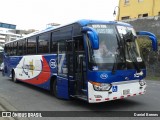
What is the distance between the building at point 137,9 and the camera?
1490 inches

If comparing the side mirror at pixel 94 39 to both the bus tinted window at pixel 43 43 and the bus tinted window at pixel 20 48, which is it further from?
the bus tinted window at pixel 20 48

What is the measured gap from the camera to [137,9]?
134 ft

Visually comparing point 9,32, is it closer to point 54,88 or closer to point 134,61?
point 54,88

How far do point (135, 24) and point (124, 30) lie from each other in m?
25.9

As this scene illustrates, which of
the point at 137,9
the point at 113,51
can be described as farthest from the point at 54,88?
the point at 137,9

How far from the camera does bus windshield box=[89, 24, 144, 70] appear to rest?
9.50 metres

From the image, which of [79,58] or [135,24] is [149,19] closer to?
[135,24]

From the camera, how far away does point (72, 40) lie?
1089cm

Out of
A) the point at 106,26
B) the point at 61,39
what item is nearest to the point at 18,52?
the point at 61,39

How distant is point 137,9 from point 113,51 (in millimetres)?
32585

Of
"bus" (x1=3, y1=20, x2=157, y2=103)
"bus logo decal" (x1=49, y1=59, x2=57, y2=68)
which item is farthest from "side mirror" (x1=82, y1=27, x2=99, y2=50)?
"bus logo decal" (x1=49, y1=59, x2=57, y2=68)

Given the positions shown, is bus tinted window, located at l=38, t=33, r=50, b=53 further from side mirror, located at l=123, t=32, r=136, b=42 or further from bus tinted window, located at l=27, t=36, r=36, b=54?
side mirror, located at l=123, t=32, r=136, b=42

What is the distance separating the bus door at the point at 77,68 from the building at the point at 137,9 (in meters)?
28.7

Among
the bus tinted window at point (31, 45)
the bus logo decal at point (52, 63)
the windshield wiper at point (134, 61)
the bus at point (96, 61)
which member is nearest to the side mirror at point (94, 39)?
the bus at point (96, 61)
